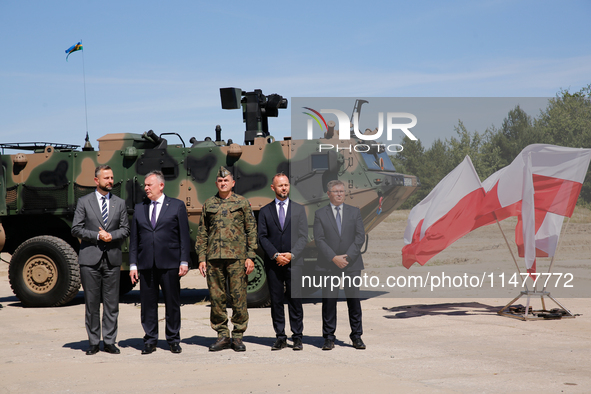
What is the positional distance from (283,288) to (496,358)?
84.7 inches

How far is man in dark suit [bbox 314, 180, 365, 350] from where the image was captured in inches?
264

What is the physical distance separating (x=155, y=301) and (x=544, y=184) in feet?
18.2

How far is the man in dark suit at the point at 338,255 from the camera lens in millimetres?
6707

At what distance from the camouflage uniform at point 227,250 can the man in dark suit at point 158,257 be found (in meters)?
0.24

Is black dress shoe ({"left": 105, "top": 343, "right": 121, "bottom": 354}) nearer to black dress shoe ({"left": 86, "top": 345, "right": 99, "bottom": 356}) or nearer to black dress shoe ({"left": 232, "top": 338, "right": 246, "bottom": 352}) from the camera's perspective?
black dress shoe ({"left": 86, "top": 345, "right": 99, "bottom": 356})

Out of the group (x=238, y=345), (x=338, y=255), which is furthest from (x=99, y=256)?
(x=338, y=255)

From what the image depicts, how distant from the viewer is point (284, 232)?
6.83 metres

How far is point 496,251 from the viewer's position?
21.7m

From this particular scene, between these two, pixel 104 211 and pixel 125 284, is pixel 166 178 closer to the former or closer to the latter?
pixel 125 284

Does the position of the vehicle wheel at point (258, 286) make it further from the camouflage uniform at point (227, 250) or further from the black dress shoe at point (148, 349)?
the black dress shoe at point (148, 349)

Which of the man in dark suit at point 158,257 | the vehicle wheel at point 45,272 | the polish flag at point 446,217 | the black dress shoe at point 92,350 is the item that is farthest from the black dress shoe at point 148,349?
the vehicle wheel at point 45,272

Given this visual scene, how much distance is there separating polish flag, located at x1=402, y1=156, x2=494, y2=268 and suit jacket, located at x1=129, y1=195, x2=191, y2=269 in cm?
336

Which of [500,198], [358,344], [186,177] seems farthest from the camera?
[186,177]

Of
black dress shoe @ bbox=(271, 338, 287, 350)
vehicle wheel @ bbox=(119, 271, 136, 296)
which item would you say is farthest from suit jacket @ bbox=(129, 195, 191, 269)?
vehicle wheel @ bbox=(119, 271, 136, 296)
